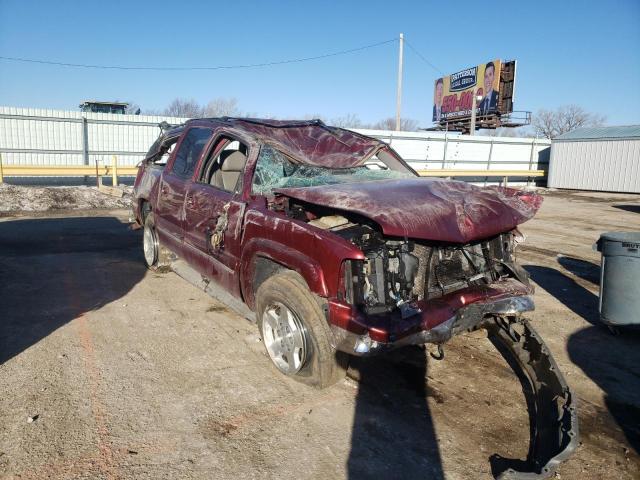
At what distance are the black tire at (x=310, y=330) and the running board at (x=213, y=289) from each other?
2.09 ft

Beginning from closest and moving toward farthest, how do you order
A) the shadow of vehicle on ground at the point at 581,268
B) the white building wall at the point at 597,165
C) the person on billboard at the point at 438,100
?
the shadow of vehicle on ground at the point at 581,268 < the white building wall at the point at 597,165 < the person on billboard at the point at 438,100

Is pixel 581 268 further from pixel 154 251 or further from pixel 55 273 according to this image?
pixel 55 273

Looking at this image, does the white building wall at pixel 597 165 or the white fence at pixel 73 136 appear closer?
the white fence at pixel 73 136

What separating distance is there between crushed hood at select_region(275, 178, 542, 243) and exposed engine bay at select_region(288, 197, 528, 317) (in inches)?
8.2

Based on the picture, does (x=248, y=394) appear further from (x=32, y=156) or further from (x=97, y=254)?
(x=32, y=156)

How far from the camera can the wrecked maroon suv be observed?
Result: 3154 mm

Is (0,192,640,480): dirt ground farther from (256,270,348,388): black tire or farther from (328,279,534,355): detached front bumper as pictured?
(328,279,534,355): detached front bumper

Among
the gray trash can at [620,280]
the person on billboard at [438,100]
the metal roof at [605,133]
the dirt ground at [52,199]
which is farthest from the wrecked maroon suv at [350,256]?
the person on billboard at [438,100]

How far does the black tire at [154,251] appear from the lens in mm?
6121

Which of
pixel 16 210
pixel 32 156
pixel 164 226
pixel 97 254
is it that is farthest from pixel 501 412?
pixel 32 156

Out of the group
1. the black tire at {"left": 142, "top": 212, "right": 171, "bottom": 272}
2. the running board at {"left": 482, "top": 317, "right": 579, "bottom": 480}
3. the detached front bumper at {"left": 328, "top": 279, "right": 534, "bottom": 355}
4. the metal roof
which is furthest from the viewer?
the metal roof

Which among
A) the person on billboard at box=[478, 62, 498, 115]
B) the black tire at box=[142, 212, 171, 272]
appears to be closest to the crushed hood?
the black tire at box=[142, 212, 171, 272]

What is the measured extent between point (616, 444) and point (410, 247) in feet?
5.79

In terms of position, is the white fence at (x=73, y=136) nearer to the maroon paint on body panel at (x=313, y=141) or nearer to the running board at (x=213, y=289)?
the running board at (x=213, y=289)
